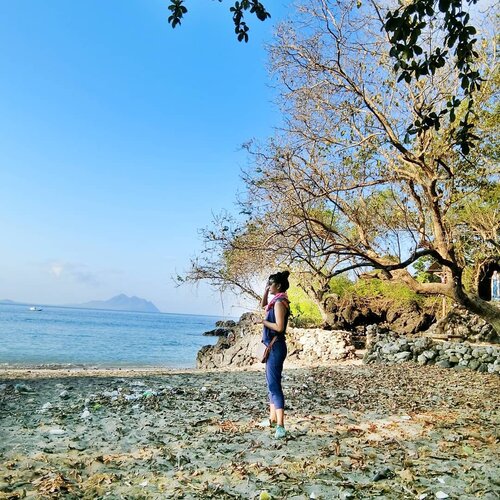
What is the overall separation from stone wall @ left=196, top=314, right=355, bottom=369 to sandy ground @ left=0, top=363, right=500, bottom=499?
961 cm

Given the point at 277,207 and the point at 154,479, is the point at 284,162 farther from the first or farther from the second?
the point at 154,479

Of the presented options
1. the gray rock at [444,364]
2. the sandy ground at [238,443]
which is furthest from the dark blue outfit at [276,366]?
the gray rock at [444,364]

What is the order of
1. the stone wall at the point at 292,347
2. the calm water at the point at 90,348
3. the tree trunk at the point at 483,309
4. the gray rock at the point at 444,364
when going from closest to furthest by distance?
the tree trunk at the point at 483,309 < the gray rock at the point at 444,364 < the stone wall at the point at 292,347 < the calm water at the point at 90,348

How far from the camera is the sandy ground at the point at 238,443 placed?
4754 mm

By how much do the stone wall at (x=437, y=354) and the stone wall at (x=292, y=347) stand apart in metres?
2.24

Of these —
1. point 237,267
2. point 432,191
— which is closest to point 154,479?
point 432,191

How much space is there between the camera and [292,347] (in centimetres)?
2256

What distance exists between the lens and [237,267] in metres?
24.4

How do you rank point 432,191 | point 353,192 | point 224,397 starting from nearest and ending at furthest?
point 224,397 → point 432,191 → point 353,192

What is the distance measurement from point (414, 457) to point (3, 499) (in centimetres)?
444

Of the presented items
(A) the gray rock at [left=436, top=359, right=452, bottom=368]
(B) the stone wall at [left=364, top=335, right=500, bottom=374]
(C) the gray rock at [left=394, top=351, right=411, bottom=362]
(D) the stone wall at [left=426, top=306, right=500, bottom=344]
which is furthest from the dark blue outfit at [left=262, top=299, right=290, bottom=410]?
(D) the stone wall at [left=426, top=306, right=500, bottom=344]

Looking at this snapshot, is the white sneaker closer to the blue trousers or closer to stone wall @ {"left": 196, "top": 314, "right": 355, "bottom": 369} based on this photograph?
the blue trousers

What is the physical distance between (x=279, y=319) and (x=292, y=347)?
54.0 feet

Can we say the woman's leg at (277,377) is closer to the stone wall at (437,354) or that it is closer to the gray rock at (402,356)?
the stone wall at (437,354)
